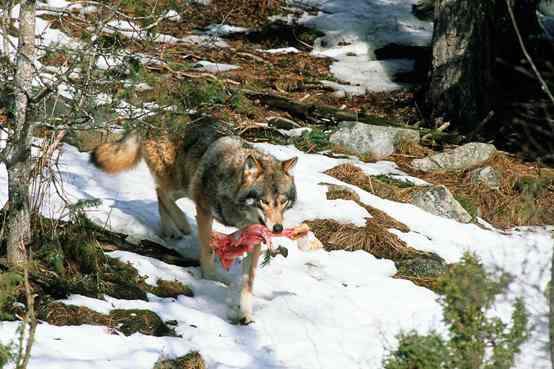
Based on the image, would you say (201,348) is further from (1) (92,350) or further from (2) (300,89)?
(2) (300,89)

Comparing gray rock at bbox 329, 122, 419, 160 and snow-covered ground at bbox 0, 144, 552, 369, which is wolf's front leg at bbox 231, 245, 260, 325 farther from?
gray rock at bbox 329, 122, 419, 160

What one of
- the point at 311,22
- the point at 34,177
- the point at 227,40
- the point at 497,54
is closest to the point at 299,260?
the point at 34,177

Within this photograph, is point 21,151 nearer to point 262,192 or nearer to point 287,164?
point 262,192

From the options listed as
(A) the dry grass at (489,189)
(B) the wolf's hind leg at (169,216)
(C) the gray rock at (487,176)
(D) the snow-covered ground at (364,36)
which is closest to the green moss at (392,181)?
(A) the dry grass at (489,189)

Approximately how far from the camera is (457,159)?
1073 centimetres

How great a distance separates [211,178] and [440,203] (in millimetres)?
3506

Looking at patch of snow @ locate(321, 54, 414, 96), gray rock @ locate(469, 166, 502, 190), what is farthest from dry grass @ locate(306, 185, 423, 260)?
patch of snow @ locate(321, 54, 414, 96)

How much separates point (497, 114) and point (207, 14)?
288 inches

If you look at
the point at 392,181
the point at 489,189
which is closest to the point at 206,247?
the point at 392,181

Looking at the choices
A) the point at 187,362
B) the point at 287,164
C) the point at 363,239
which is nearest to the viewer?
the point at 187,362

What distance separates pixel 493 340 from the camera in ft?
12.0

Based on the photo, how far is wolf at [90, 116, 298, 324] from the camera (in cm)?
642

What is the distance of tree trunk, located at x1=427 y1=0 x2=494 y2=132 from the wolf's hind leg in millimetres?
5991

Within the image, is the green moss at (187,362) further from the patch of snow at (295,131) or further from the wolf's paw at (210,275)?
the patch of snow at (295,131)
